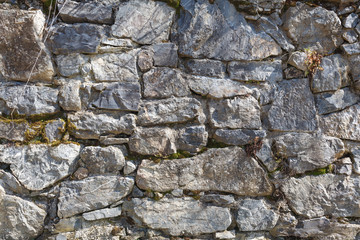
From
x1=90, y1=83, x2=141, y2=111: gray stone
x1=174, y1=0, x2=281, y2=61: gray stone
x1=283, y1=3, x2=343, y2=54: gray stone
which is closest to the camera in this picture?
x1=90, y1=83, x2=141, y2=111: gray stone

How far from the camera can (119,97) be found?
7.71 ft

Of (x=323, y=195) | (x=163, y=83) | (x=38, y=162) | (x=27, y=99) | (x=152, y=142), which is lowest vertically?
(x=323, y=195)

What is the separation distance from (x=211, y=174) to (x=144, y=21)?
126 cm

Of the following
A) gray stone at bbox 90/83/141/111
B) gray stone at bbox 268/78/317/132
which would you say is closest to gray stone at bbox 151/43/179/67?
gray stone at bbox 90/83/141/111

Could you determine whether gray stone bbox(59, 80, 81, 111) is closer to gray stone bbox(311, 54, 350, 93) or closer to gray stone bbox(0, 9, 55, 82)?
gray stone bbox(0, 9, 55, 82)

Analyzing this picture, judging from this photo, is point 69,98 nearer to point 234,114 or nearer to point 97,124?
point 97,124

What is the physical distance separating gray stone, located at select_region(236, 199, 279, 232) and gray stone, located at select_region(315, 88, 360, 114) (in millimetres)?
892

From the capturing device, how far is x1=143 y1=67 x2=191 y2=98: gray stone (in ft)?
7.90

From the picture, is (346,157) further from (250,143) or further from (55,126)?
(55,126)

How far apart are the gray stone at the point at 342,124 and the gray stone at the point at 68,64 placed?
192 cm

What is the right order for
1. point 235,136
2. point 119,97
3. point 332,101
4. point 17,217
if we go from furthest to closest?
point 332,101 → point 235,136 → point 119,97 → point 17,217

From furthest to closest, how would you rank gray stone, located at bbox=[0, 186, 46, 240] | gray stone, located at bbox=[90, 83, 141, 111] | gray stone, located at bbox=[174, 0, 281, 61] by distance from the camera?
gray stone, located at bbox=[174, 0, 281, 61] < gray stone, located at bbox=[90, 83, 141, 111] < gray stone, located at bbox=[0, 186, 46, 240]

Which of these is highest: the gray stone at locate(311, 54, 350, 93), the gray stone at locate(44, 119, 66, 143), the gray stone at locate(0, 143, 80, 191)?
the gray stone at locate(311, 54, 350, 93)

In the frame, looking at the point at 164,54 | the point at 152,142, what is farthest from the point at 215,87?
the point at 152,142
